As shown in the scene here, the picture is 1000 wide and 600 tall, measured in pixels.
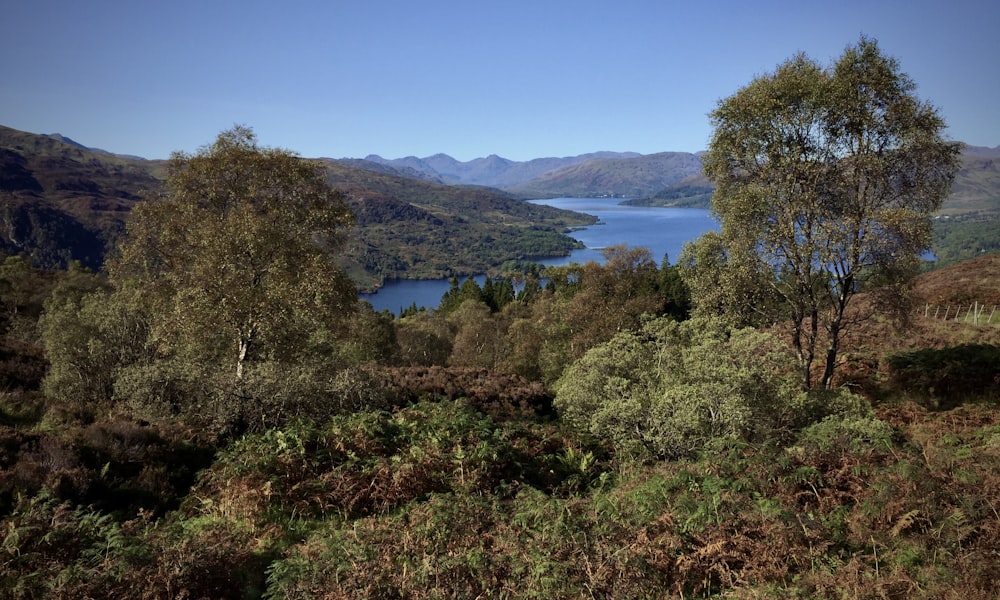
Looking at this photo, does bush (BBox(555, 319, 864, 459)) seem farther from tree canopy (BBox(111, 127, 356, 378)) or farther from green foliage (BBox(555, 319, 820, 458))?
tree canopy (BBox(111, 127, 356, 378))

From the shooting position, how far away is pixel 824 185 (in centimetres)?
1494

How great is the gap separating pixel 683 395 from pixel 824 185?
877 centimetres

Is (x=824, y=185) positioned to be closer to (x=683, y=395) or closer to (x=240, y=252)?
(x=683, y=395)

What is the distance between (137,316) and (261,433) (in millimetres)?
10732

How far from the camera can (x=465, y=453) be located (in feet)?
32.0

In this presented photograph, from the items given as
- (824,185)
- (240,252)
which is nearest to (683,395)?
(824,185)

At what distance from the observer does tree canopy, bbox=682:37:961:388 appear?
45.8 ft

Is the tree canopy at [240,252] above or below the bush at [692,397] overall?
above

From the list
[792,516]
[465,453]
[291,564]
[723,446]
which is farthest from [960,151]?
[291,564]

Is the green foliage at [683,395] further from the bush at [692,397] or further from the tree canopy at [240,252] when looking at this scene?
the tree canopy at [240,252]

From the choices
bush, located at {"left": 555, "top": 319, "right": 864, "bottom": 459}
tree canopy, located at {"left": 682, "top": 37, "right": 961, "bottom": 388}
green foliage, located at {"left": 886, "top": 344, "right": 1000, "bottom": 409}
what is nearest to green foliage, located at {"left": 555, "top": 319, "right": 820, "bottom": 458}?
bush, located at {"left": 555, "top": 319, "right": 864, "bottom": 459}

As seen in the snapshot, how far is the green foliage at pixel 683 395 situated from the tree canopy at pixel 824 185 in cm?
386

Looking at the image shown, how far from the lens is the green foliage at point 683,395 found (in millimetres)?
10797

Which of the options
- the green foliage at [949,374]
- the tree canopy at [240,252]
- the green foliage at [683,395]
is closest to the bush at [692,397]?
the green foliage at [683,395]
